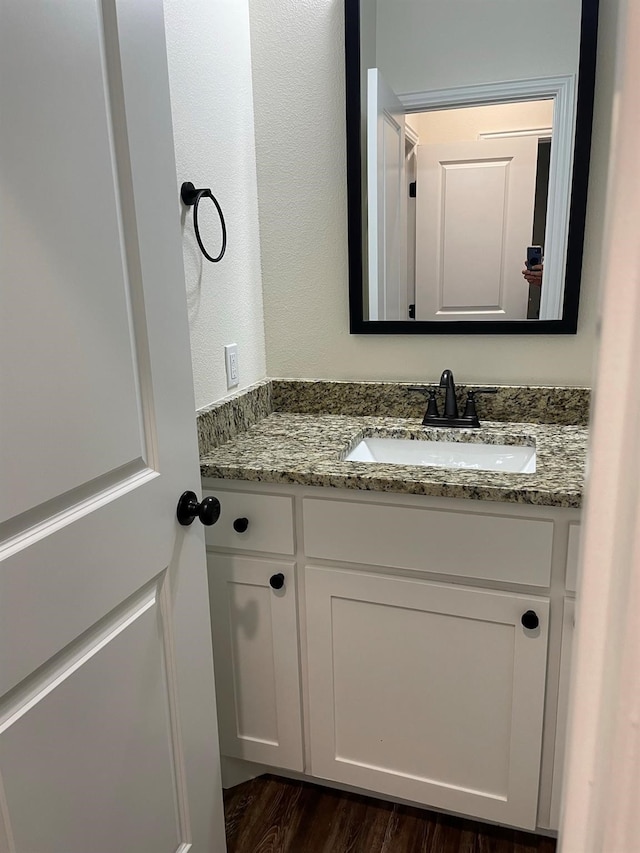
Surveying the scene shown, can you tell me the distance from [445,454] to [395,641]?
48 cm

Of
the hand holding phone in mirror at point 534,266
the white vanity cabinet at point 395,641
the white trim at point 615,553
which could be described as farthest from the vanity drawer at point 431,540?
the white trim at point 615,553

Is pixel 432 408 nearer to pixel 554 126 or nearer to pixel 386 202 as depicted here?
pixel 386 202

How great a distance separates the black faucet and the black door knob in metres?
0.75

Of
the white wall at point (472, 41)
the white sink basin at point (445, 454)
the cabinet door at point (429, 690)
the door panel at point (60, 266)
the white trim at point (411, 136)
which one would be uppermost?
the white wall at point (472, 41)

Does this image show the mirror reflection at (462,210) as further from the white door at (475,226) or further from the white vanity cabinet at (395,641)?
the white vanity cabinet at (395,641)

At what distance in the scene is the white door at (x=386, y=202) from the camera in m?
1.63

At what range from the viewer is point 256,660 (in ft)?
4.95

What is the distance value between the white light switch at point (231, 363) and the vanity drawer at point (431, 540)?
46cm

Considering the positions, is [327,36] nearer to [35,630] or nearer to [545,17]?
[545,17]

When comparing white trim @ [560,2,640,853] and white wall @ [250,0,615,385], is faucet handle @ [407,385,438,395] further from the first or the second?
white trim @ [560,2,640,853]

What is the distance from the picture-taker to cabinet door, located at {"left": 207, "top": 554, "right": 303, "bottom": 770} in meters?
1.46

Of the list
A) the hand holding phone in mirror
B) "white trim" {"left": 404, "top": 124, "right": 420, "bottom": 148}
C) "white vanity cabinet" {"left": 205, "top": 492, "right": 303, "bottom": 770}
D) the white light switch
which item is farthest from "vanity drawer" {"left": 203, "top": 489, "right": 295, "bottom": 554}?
"white trim" {"left": 404, "top": 124, "right": 420, "bottom": 148}

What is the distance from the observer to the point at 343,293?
5.84 feet

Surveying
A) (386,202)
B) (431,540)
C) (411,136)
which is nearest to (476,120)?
(411,136)
